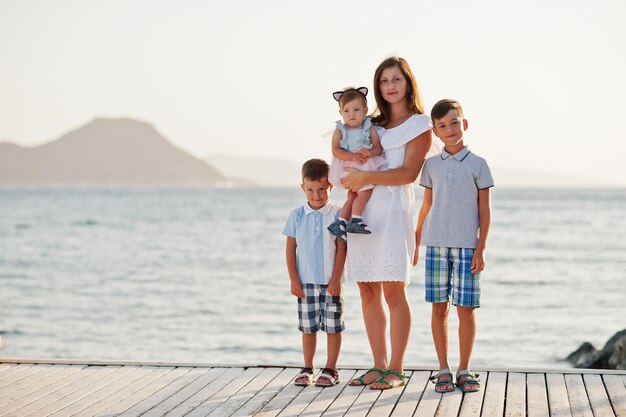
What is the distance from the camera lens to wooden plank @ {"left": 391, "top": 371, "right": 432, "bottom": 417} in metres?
3.98

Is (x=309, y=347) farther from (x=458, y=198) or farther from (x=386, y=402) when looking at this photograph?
(x=458, y=198)

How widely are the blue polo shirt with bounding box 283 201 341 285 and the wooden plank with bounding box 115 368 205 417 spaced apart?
0.88m

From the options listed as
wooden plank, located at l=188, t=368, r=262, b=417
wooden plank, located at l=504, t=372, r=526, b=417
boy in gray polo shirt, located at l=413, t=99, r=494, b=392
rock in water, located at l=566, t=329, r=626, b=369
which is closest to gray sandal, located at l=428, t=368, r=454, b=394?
boy in gray polo shirt, located at l=413, t=99, r=494, b=392

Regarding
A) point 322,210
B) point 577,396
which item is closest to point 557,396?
point 577,396

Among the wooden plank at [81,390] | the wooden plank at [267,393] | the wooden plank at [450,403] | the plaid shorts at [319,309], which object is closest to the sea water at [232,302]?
the wooden plank at [267,393]

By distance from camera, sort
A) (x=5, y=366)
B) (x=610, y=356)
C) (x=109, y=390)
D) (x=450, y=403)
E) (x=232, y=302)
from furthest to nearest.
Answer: (x=232, y=302) < (x=610, y=356) < (x=5, y=366) < (x=109, y=390) < (x=450, y=403)

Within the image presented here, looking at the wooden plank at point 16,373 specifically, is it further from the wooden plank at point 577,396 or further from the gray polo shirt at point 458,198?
the wooden plank at point 577,396

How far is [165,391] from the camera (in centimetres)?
448

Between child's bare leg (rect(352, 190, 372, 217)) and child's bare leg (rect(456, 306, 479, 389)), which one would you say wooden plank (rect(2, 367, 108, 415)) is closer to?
child's bare leg (rect(352, 190, 372, 217))

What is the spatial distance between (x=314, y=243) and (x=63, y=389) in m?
1.59

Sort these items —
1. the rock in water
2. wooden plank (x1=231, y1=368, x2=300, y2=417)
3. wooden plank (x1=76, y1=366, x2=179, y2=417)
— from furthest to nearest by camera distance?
the rock in water, wooden plank (x1=76, y1=366, x2=179, y2=417), wooden plank (x1=231, y1=368, x2=300, y2=417)

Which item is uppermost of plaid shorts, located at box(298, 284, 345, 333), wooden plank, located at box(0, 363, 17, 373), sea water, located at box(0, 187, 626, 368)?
plaid shorts, located at box(298, 284, 345, 333)

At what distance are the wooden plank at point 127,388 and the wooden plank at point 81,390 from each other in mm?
104

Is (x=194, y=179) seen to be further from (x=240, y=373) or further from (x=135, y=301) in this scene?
(x=240, y=373)
